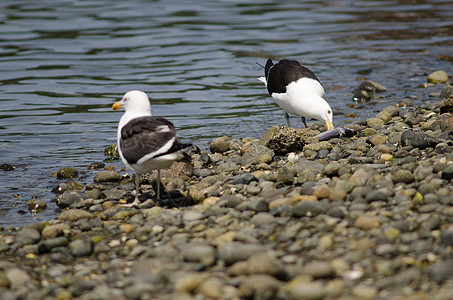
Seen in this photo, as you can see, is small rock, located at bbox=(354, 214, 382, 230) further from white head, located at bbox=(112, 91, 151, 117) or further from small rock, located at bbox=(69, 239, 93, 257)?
white head, located at bbox=(112, 91, 151, 117)

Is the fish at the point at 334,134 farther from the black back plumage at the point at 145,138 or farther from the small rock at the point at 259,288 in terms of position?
the small rock at the point at 259,288

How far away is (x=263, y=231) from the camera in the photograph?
17.1ft

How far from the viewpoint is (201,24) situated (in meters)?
22.7

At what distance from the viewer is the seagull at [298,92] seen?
928 centimetres

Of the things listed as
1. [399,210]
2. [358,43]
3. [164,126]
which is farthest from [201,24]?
[399,210]

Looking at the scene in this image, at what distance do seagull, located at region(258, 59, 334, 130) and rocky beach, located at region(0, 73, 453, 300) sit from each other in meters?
1.18

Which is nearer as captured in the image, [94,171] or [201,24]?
[94,171]

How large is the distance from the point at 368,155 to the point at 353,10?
19619 millimetres

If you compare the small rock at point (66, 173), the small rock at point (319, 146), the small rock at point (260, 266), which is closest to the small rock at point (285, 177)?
the small rock at point (319, 146)

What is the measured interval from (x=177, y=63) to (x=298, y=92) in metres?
7.97

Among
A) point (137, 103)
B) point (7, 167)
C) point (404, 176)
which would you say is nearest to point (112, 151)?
point (7, 167)

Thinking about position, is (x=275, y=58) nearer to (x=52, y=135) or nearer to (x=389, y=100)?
(x=389, y=100)

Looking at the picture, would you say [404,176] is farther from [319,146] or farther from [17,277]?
[17,277]

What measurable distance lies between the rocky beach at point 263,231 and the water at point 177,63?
113 centimetres
